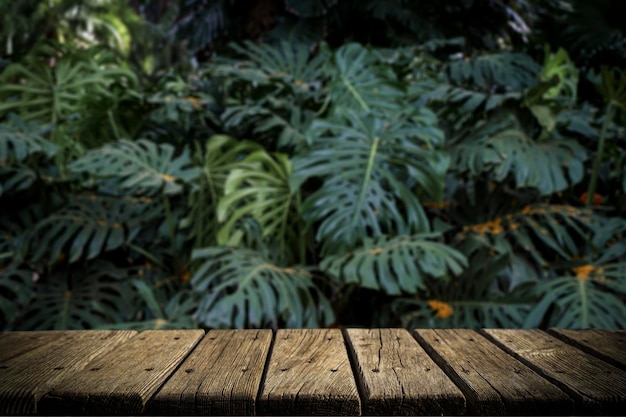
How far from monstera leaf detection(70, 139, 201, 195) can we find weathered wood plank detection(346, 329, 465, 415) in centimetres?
116

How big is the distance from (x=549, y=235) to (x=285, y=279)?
2.70 ft

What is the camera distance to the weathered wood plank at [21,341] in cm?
77

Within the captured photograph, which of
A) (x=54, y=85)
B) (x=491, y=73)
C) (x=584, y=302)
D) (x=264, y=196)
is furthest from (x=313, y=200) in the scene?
(x=491, y=73)

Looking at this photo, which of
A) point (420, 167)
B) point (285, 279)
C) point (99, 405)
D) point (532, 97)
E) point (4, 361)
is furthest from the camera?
point (532, 97)

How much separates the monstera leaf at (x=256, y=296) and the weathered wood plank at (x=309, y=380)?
748 millimetres

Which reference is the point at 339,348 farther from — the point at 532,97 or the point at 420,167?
the point at 532,97

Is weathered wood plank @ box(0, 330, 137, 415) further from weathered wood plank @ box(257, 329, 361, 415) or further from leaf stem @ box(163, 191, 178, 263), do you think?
leaf stem @ box(163, 191, 178, 263)

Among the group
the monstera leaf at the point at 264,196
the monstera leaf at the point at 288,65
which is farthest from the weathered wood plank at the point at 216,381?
the monstera leaf at the point at 288,65

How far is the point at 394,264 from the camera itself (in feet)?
5.18

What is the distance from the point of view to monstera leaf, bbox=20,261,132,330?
77.2 inches

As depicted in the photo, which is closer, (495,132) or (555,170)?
(555,170)

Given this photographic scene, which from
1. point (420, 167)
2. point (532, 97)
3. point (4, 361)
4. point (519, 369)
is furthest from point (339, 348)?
point (532, 97)

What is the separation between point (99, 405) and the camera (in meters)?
0.58

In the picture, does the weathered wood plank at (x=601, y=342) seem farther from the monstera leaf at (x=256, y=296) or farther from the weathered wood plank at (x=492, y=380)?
the monstera leaf at (x=256, y=296)
